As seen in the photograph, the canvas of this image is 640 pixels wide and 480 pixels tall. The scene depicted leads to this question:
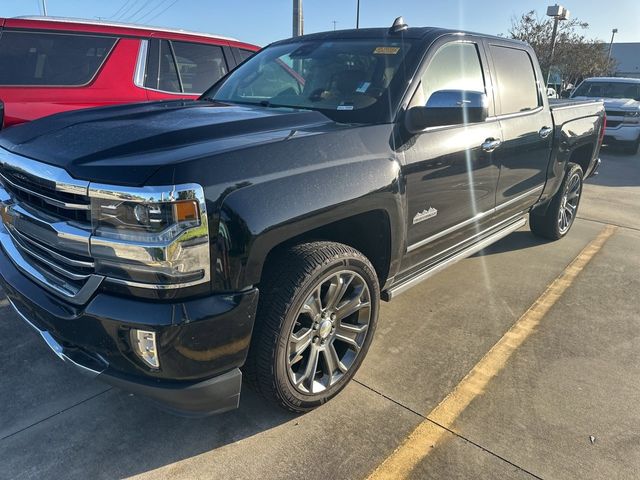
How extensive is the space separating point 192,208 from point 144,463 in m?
1.22

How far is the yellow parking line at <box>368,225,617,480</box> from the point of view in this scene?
7.54 feet

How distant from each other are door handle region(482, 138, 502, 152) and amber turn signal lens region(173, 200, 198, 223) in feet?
7.31

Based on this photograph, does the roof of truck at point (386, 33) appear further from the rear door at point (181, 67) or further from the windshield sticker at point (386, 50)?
the rear door at point (181, 67)

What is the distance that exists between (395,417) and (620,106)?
1247 centimetres

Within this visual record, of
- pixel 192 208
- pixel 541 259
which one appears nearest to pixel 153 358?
pixel 192 208

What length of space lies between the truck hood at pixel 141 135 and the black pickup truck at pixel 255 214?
0.04 feet

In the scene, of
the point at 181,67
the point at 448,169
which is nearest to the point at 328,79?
the point at 448,169

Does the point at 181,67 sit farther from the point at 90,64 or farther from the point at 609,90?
the point at 609,90

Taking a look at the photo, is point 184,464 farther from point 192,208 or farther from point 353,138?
point 353,138

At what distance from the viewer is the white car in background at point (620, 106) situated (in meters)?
12.1

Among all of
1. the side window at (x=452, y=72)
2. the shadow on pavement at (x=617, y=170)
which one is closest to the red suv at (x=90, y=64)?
the side window at (x=452, y=72)

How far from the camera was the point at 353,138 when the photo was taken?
8.29 ft

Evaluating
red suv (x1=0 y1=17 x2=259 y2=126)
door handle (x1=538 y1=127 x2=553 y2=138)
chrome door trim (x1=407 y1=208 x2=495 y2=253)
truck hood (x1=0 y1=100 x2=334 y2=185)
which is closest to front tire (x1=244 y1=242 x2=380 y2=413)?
chrome door trim (x1=407 y1=208 x2=495 y2=253)

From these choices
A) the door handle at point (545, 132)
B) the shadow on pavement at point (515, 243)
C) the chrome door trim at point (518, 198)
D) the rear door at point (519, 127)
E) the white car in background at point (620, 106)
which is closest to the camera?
the rear door at point (519, 127)
